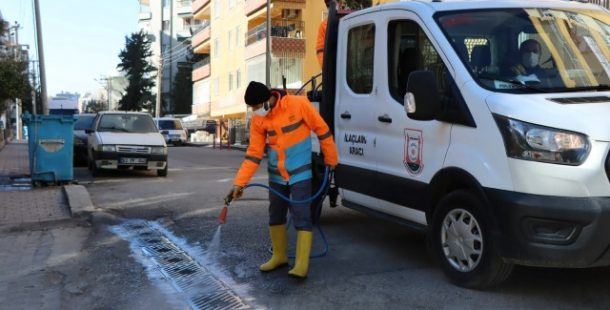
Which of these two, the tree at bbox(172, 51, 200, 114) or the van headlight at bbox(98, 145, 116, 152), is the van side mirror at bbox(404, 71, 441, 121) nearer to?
the van headlight at bbox(98, 145, 116, 152)

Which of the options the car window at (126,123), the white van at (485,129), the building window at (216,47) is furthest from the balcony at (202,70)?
the white van at (485,129)

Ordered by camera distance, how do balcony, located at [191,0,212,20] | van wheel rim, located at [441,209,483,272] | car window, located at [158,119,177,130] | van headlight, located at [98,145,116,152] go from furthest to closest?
balcony, located at [191,0,212,20], car window, located at [158,119,177,130], van headlight, located at [98,145,116,152], van wheel rim, located at [441,209,483,272]

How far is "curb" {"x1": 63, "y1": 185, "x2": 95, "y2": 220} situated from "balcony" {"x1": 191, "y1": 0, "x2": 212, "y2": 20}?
45.9 metres

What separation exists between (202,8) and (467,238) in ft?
180

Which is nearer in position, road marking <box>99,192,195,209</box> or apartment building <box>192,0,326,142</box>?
road marking <box>99,192,195,209</box>

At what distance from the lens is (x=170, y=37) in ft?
252

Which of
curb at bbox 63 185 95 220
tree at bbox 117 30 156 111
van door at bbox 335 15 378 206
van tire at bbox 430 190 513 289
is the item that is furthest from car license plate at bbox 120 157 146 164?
tree at bbox 117 30 156 111

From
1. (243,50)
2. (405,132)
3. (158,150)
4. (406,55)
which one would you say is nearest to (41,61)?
(158,150)

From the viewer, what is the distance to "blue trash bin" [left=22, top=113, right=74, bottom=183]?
10.8m

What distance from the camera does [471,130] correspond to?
4.41 metres

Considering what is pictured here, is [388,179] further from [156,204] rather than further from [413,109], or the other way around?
[156,204]

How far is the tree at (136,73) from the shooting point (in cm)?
7138

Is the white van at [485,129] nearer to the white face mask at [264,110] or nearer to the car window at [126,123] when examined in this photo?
the white face mask at [264,110]

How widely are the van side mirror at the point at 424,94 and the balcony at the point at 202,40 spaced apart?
51215 mm
